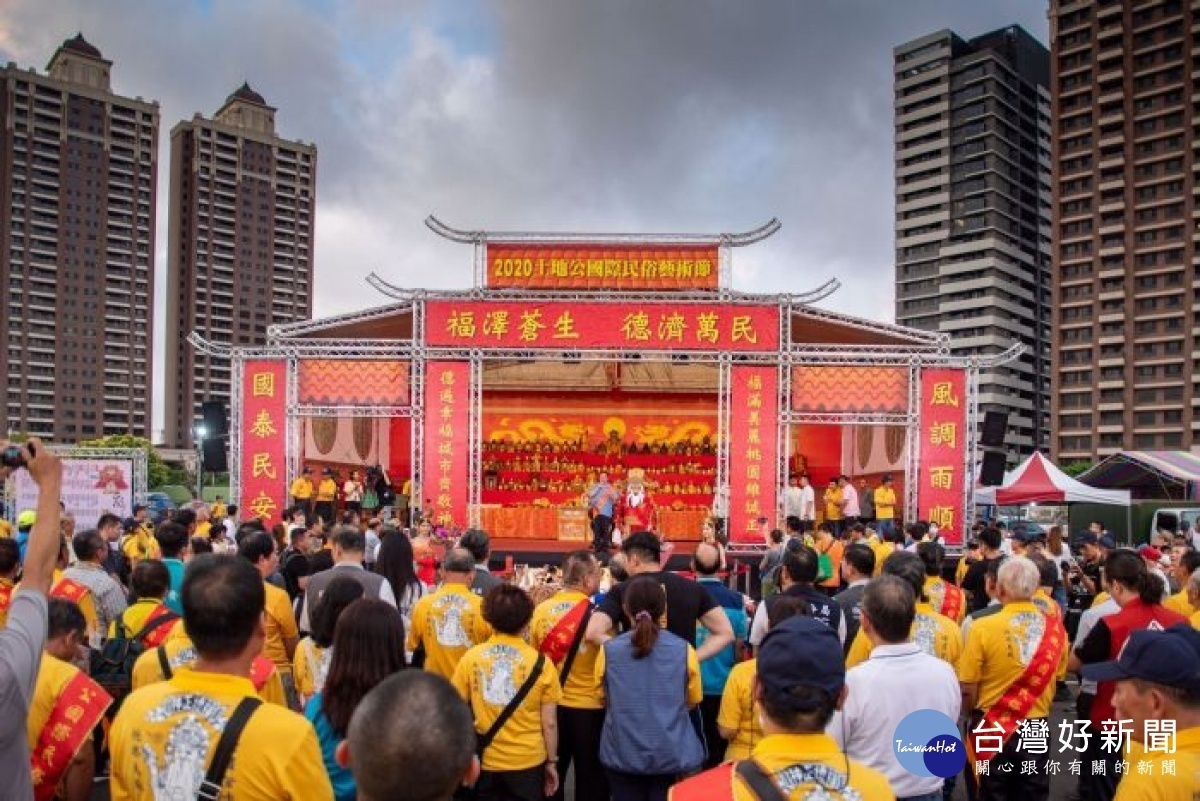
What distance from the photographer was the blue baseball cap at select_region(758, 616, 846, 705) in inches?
80.6

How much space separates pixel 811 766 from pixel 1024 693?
2.63 m

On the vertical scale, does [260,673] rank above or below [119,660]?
above

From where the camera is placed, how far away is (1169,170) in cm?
5331

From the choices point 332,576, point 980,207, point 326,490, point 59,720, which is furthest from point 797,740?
point 980,207

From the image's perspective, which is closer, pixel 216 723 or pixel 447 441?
pixel 216 723

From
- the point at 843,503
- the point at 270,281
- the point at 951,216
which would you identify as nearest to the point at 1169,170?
the point at 951,216

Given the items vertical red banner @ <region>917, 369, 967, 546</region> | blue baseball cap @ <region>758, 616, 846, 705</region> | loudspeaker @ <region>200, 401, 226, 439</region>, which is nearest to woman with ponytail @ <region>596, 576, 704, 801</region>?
blue baseball cap @ <region>758, 616, 846, 705</region>

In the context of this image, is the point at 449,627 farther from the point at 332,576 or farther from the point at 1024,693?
the point at 1024,693

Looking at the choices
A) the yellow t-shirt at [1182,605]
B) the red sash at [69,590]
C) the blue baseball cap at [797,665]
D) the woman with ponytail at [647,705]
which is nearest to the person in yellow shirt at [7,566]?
the red sash at [69,590]

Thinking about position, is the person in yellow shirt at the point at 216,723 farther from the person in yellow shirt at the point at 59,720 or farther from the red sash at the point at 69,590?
the red sash at the point at 69,590

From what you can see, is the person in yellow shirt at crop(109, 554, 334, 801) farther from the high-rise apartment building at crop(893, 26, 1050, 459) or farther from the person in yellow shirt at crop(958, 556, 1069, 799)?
the high-rise apartment building at crop(893, 26, 1050, 459)

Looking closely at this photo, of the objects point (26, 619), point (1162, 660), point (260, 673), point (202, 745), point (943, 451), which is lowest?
point (260, 673)

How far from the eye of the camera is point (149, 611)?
442 cm

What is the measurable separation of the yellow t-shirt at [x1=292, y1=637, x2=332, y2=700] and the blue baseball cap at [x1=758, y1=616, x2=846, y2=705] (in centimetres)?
216
